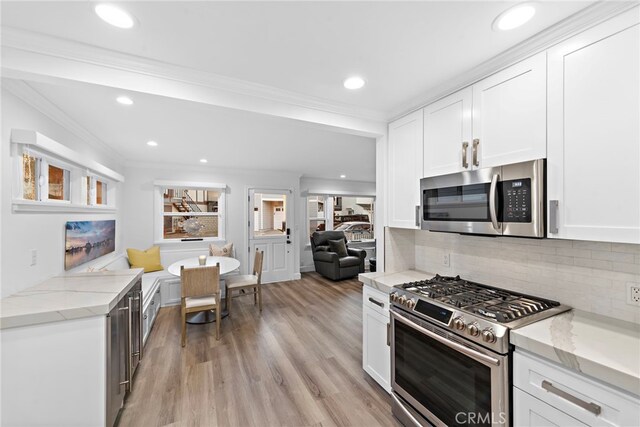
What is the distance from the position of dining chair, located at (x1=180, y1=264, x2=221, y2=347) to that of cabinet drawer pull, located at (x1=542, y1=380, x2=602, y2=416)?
9.73 ft

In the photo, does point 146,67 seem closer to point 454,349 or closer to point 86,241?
point 86,241

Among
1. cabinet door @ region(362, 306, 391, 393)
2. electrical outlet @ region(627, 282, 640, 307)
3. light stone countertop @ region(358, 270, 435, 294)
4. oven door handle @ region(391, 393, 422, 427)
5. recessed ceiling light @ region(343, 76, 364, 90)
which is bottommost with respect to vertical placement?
oven door handle @ region(391, 393, 422, 427)

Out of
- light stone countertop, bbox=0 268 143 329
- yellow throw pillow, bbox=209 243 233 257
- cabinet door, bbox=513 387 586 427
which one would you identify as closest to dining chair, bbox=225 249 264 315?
yellow throw pillow, bbox=209 243 233 257

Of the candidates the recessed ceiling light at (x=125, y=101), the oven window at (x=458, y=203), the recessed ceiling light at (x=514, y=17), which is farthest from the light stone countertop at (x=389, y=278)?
the recessed ceiling light at (x=125, y=101)

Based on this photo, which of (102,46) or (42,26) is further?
(102,46)

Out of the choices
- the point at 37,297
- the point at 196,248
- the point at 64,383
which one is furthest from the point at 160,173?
the point at 64,383

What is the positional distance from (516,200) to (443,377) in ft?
3.63

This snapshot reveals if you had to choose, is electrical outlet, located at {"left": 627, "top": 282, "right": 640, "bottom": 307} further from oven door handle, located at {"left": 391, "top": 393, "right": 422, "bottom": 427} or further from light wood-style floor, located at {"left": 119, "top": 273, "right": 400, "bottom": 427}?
light wood-style floor, located at {"left": 119, "top": 273, "right": 400, "bottom": 427}

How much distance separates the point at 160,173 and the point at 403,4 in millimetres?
4756

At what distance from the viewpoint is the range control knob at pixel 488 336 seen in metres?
1.24

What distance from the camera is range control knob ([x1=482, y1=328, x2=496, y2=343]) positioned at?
1.24 meters

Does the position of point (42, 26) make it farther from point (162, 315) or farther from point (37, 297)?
point (162, 315)

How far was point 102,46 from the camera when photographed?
1.43 meters

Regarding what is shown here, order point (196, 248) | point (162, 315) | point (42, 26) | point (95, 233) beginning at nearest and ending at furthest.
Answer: point (42, 26), point (95, 233), point (162, 315), point (196, 248)
